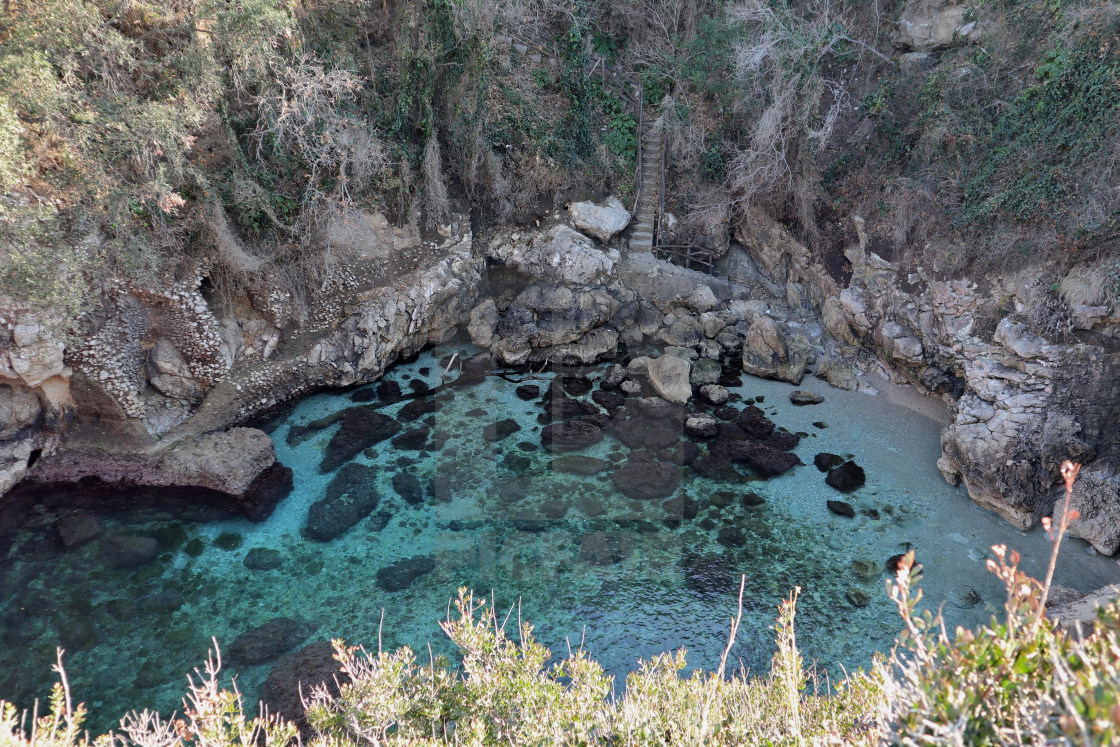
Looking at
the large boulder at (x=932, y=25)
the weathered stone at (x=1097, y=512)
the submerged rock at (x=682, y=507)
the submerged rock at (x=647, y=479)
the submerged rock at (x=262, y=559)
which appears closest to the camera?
the weathered stone at (x=1097, y=512)

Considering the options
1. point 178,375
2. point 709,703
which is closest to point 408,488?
point 178,375

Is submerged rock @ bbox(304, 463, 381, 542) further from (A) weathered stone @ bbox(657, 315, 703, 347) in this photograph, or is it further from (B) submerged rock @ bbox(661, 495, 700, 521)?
(A) weathered stone @ bbox(657, 315, 703, 347)

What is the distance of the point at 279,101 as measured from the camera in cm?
1401

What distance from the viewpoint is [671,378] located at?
54.4ft

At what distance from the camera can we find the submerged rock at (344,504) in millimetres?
12562

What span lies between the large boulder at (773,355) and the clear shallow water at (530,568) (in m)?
2.46

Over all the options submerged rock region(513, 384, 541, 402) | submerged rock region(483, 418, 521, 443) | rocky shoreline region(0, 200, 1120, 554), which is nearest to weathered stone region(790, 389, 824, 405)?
rocky shoreline region(0, 200, 1120, 554)

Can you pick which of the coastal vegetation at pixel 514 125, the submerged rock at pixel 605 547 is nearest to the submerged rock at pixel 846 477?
the submerged rock at pixel 605 547

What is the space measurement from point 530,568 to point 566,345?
7825mm

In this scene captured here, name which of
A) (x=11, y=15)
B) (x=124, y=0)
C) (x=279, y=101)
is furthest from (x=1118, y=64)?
(x=11, y=15)

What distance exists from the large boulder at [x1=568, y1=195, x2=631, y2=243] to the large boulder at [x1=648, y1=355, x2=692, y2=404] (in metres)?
5.11

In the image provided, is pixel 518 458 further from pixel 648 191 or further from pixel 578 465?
pixel 648 191

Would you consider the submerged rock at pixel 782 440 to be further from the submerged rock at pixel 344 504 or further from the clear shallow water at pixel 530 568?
the submerged rock at pixel 344 504

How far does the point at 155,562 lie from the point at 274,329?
6.21m
